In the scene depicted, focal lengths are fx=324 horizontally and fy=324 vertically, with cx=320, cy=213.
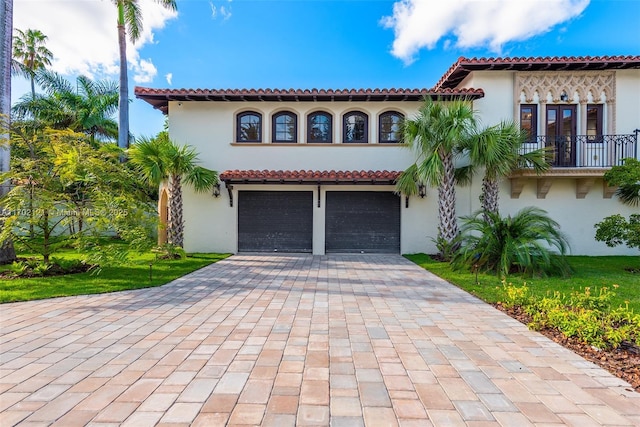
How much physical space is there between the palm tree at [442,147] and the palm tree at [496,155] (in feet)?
1.98

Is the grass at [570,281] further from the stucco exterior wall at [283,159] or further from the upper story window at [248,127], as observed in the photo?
the upper story window at [248,127]

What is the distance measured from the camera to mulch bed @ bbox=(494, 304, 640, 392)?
11.0 feet

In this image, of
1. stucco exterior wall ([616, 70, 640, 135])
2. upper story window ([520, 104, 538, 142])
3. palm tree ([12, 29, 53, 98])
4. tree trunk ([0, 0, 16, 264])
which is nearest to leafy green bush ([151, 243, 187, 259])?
tree trunk ([0, 0, 16, 264])

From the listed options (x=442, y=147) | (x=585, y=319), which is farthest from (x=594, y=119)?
(x=585, y=319)

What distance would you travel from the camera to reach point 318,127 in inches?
518

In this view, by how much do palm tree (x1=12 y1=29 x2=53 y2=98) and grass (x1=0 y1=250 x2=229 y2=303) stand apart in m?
26.9

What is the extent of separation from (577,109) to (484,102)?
138 inches

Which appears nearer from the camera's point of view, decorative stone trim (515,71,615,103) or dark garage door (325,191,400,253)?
decorative stone trim (515,71,615,103)

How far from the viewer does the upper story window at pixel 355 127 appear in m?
13.1

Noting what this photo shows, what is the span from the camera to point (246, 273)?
8906mm

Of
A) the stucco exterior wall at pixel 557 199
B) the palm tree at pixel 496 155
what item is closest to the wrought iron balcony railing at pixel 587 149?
the stucco exterior wall at pixel 557 199

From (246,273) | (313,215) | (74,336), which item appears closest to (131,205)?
(246,273)

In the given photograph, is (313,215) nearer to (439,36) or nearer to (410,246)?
(410,246)

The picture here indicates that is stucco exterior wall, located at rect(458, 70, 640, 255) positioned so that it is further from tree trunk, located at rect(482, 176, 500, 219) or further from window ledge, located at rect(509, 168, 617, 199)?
tree trunk, located at rect(482, 176, 500, 219)
